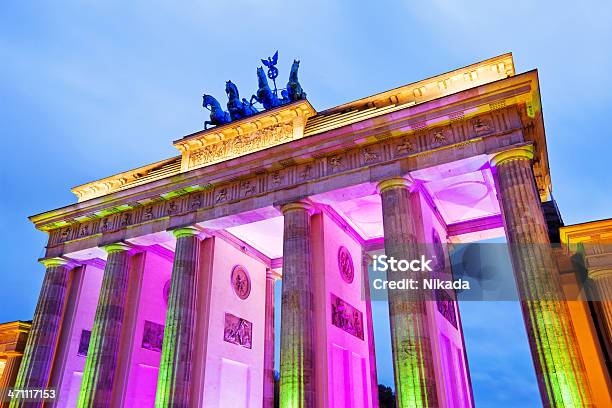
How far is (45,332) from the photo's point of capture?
65.0ft

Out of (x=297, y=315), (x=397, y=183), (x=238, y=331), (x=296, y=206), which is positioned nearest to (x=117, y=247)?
(x=238, y=331)

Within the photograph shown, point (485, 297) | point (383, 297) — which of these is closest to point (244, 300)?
point (383, 297)

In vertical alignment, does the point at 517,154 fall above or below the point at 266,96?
below

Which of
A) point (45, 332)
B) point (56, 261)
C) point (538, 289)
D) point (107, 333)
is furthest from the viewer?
point (56, 261)

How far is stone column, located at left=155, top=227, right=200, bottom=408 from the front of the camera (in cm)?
1590

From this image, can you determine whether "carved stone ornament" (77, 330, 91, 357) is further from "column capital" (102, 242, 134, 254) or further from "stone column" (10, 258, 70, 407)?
"column capital" (102, 242, 134, 254)

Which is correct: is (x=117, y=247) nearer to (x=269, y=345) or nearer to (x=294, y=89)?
(x=269, y=345)

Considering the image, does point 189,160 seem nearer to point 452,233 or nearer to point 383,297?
point 383,297

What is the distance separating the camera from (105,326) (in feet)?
59.9

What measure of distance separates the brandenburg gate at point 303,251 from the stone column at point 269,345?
3.5 inches

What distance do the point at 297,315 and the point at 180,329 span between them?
4615 millimetres

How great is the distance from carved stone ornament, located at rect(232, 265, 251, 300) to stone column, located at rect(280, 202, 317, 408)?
5000mm

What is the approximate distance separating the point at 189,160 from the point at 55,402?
11.0 m

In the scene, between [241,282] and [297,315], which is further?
[241,282]
